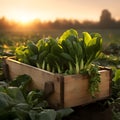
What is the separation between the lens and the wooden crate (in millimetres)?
2715

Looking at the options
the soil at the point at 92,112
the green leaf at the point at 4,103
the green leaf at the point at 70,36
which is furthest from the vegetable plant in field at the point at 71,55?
the green leaf at the point at 4,103

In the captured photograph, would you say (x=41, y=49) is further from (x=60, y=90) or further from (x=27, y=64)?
(x=60, y=90)

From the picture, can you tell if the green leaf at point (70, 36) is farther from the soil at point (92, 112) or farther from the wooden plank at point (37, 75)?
the soil at point (92, 112)

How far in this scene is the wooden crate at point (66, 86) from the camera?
2715 mm

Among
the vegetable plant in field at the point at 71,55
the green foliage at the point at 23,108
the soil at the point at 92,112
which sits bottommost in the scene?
the soil at the point at 92,112

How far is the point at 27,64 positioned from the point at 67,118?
Result: 693 millimetres

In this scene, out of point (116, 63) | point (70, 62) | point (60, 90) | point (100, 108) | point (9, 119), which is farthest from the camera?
point (116, 63)

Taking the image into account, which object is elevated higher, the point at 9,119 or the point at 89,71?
the point at 89,71

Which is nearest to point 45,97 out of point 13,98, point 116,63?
point 13,98

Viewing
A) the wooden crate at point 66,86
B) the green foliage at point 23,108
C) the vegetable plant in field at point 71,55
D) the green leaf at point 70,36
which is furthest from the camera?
the green leaf at point 70,36

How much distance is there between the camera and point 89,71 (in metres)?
2.83

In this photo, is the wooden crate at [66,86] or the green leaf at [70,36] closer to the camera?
the wooden crate at [66,86]

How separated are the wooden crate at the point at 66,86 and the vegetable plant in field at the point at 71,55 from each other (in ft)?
0.27

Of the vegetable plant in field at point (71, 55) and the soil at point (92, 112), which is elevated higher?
the vegetable plant in field at point (71, 55)
